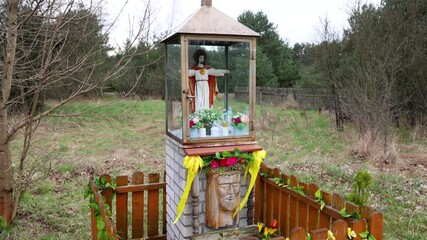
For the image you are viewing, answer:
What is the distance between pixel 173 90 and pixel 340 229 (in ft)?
6.36

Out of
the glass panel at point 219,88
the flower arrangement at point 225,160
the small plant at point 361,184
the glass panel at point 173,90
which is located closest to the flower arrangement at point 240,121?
the glass panel at point 219,88

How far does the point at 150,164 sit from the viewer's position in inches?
280

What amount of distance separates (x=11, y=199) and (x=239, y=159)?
2.59 meters

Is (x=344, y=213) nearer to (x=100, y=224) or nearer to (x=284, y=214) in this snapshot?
(x=284, y=214)

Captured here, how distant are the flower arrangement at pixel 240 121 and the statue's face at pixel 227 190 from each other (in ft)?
1.55

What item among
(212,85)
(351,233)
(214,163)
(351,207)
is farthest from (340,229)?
(212,85)

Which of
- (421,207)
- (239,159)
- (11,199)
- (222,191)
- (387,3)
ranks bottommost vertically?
(421,207)

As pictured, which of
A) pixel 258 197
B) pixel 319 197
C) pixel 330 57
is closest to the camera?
pixel 319 197

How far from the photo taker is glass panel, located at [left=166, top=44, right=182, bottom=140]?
3.21 meters

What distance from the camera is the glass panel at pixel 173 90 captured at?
3.21 meters

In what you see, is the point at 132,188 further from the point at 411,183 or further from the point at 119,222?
the point at 411,183

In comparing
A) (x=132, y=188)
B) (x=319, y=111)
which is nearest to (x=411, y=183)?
(x=132, y=188)

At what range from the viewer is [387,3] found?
11.4 meters

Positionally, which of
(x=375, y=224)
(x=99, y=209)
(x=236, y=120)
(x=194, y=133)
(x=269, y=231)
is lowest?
(x=269, y=231)
